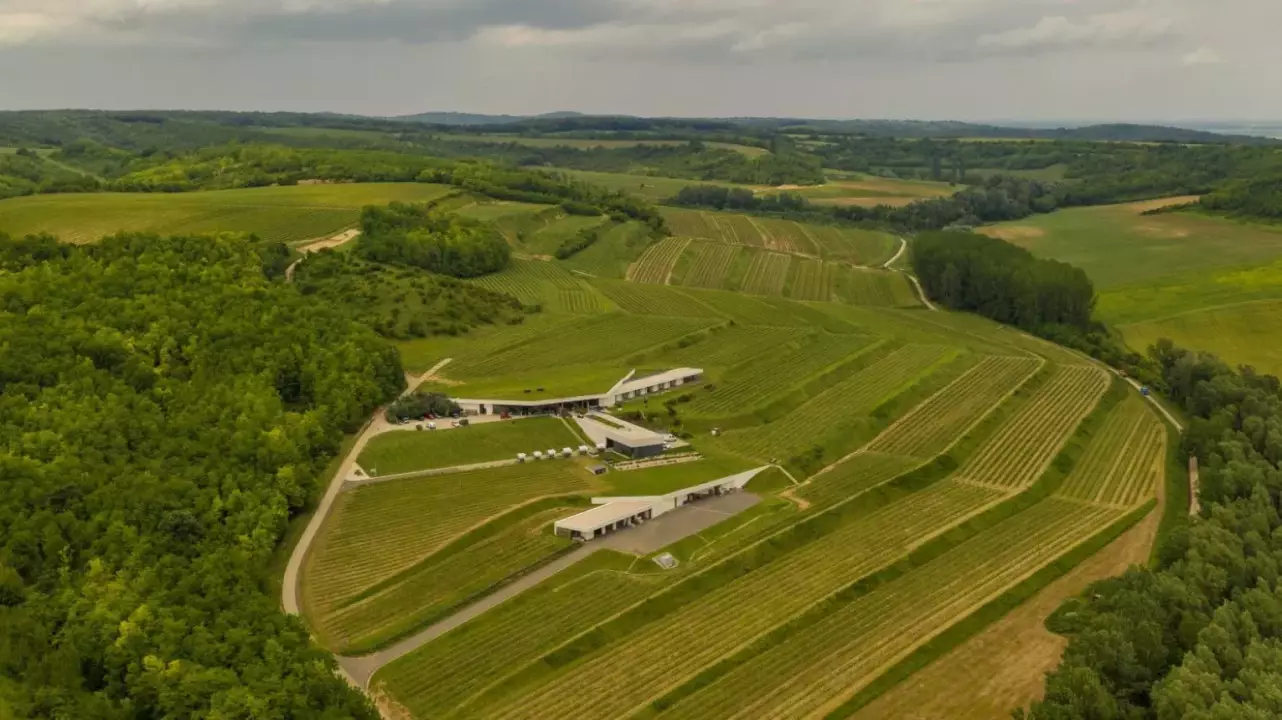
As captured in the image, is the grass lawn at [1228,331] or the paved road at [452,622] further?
the grass lawn at [1228,331]

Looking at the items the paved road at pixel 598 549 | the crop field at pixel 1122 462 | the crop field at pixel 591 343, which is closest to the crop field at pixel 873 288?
the crop field at pixel 591 343

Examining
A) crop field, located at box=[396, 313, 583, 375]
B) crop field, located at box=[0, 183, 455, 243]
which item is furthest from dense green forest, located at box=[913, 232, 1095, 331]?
crop field, located at box=[0, 183, 455, 243]

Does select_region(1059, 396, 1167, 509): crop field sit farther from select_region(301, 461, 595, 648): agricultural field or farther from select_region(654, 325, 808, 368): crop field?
select_region(301, 461, 595, 648): agricultural field

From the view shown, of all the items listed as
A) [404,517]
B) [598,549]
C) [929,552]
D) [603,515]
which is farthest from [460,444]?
[929,552]

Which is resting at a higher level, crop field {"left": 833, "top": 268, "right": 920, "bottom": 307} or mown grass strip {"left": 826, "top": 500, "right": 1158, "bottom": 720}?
crop field {"left": 833, "top": 268, "right": 920, "bottom": 307}

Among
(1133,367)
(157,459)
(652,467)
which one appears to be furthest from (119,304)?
(1133,367)

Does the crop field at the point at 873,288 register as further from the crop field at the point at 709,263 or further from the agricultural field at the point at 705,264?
the agricultural field at the point at 705,264
